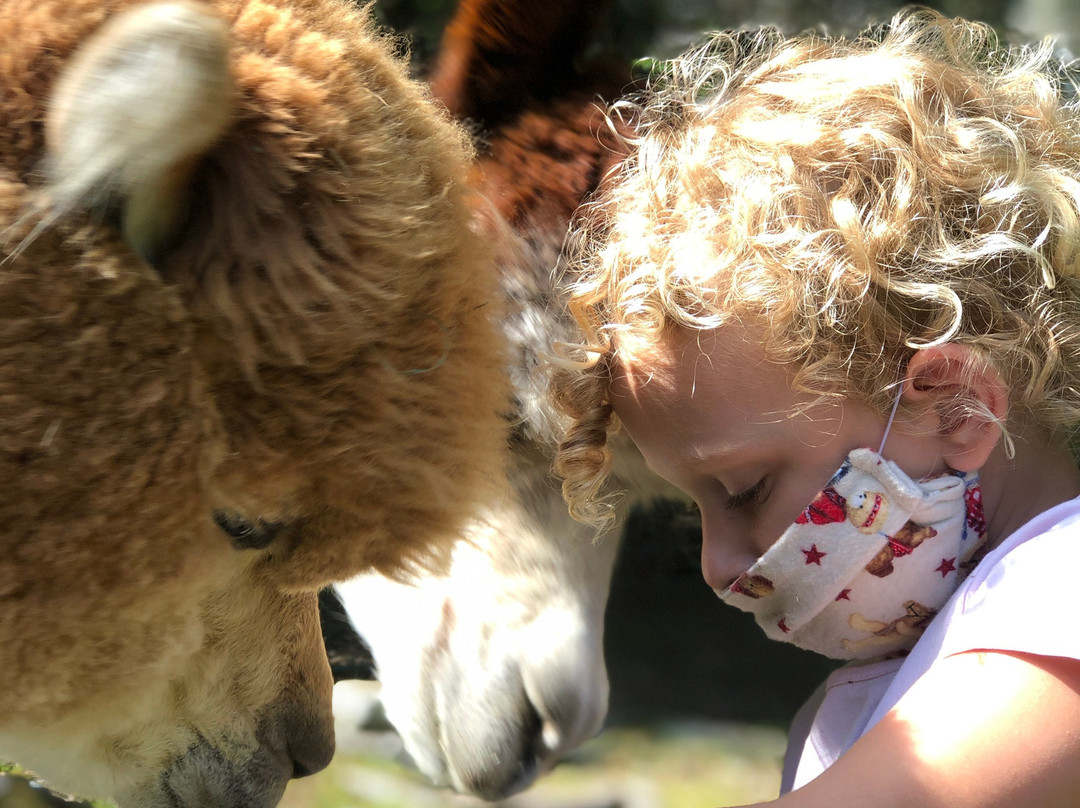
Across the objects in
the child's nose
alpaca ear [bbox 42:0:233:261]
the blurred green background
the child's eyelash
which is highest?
alpaca ear [bbox 42:0:233:261]

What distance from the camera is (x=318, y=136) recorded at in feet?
3.04

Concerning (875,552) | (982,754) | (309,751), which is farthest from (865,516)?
(309,751)

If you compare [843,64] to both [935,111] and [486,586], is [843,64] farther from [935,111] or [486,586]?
[486,586]

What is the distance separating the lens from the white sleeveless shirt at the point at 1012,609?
3.41 ft

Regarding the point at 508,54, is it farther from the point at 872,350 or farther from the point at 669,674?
the point at 669,674

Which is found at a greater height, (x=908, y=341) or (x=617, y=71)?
(x=908, y=341)

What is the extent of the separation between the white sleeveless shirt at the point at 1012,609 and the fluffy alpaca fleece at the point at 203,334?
60 centimetres

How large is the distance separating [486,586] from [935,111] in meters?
1.05

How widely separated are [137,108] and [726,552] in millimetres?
897

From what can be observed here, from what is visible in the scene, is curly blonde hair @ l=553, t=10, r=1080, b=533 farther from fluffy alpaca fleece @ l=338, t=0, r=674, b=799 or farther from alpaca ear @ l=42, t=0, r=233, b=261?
alpaca ear @ l=42, t=0, r=233, b=261

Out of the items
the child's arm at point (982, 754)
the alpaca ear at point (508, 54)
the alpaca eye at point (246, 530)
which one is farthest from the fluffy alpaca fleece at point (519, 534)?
the child's arm at point (982, 754)

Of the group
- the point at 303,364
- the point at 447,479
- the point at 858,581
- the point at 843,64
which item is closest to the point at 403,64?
the point at 303,364

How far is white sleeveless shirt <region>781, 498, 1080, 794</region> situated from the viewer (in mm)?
1038

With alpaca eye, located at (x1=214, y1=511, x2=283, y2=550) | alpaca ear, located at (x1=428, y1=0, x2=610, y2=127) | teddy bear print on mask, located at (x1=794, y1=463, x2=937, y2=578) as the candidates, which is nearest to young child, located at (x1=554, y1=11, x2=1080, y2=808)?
teddy bear print on mask, located at (x1=794, y1=463, x2=937, y2=578)
